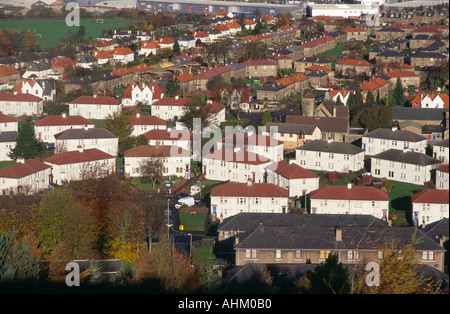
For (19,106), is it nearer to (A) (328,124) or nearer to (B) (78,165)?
(B) (78,165)

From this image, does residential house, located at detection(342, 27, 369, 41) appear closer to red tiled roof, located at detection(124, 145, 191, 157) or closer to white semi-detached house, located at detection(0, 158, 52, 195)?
red tiled roof, located at detection(124, 145, 191, 157)

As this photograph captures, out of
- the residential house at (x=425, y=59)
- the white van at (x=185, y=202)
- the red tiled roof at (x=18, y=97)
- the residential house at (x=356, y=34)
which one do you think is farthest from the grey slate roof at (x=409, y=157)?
the residential house at (x=356, y=34)

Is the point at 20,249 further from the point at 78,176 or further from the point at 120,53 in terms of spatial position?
the point at 120,53

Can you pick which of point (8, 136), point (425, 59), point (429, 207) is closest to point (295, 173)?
point (429, 207)

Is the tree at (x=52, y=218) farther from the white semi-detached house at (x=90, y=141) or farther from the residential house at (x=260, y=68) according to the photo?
the residential house at (x=260, y=68)

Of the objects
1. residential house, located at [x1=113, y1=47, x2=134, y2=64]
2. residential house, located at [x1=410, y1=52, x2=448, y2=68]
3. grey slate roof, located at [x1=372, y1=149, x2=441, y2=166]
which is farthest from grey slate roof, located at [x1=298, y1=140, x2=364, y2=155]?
residential house, located at [x1=113, y1=47, x2=134, y2=64]
